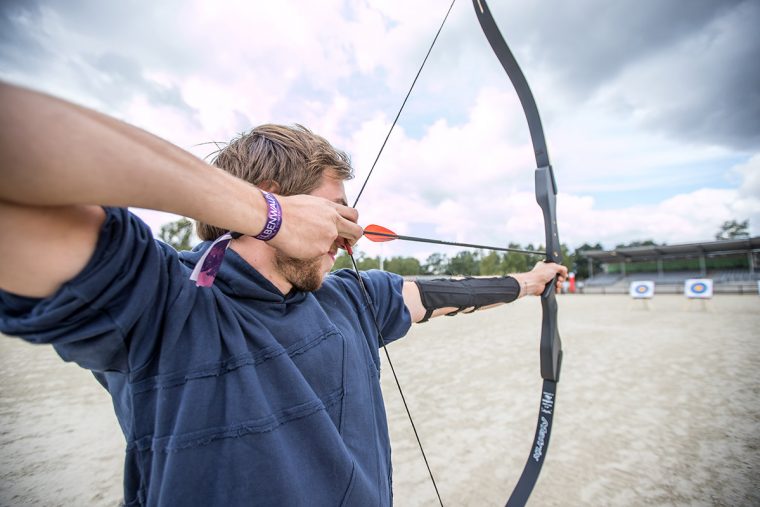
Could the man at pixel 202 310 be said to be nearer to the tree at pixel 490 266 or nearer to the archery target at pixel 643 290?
the archery target at pixel 643 290

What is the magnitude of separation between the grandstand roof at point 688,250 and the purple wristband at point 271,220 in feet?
92.8

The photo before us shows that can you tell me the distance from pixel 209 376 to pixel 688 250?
31.8 m

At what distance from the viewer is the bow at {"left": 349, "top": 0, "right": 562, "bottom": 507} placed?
1658 millimetres

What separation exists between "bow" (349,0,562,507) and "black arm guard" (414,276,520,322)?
0.80 feet

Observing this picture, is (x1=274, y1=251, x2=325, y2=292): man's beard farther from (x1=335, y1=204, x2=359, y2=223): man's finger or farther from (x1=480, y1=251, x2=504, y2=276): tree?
(x1=480, y1=251, x2=504, y2=276): tree

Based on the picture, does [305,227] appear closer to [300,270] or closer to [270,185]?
[300,270]

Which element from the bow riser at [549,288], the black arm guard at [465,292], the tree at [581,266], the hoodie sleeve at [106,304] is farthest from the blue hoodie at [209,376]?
the tree at [581,266]

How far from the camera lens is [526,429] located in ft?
9.71

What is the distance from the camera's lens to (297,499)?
0.71 meters

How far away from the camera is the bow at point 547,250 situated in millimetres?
1658

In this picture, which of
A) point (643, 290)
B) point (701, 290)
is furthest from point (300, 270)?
point (643, 290)

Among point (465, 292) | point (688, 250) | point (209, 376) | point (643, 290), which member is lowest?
point (643, 290)

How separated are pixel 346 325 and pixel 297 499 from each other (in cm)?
44

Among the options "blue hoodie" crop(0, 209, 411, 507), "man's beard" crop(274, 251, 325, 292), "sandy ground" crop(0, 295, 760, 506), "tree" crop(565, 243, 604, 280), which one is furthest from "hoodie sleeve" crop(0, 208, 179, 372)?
"tree" crop(565, 243, 604, 280)
